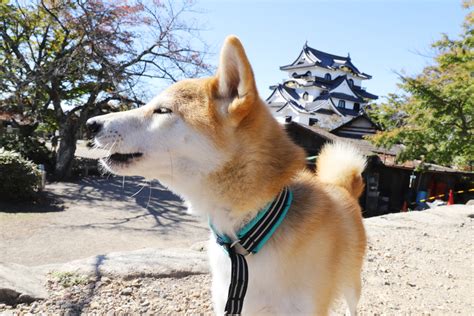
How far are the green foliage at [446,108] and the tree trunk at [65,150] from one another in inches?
491

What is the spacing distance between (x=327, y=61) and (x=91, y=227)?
1757 inches

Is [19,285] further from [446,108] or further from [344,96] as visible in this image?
[344,96]

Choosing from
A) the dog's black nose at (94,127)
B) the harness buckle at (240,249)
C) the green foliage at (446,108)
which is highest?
the green foliage at (446,108)

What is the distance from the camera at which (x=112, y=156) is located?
6.11 ft

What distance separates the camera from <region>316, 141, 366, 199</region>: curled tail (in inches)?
123

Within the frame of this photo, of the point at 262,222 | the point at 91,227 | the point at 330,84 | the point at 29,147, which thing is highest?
the point at 330,84

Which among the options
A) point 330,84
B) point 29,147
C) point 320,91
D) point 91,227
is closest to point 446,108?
point 91,227

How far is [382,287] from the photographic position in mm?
4008

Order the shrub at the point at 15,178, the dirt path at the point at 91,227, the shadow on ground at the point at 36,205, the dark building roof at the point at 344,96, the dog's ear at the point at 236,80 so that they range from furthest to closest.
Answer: the dark building roof at the point at 344,96
the shrub at the point at 15,178
the shadow on ground at the point at 36,205
the dirt path at the point at 91,227
the dog's ear at the point at 236,80

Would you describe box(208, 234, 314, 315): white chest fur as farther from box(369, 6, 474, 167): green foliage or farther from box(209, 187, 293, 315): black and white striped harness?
box(369, 6, 474, 167): green foliage

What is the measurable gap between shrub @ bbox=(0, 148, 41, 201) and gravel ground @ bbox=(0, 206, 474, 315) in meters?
7.94

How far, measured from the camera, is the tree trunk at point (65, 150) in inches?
570

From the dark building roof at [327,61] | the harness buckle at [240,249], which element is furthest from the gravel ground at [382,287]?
the dark building roof at [327,61]

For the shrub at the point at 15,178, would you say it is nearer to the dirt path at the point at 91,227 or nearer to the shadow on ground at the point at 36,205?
the shadow on ground at the point at 36,205
